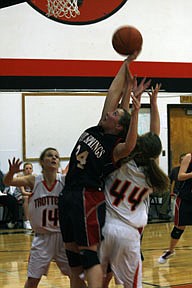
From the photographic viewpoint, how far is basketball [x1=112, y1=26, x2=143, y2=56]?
15.1ft

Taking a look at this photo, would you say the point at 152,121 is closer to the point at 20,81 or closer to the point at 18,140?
the point at 20,81

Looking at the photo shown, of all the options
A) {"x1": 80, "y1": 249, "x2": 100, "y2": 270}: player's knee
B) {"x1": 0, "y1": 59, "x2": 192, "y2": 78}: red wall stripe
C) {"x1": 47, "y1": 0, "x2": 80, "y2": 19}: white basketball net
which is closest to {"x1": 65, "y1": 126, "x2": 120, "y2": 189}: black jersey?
{"x1": 80, "y1": 249, "x2": 100, "y2": 270}: player's knee

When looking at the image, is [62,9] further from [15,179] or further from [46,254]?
[46,254]

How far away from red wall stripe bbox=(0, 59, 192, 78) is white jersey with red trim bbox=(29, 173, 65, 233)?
250 inches

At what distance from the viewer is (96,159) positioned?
405 cm

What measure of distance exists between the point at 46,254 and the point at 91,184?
91cm

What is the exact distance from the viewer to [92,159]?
13.3ft

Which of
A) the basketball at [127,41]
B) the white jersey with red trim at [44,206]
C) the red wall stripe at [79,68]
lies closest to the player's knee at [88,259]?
the white jersey with red trim at [44,206]

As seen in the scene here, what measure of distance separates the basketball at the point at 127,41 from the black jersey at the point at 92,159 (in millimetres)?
792

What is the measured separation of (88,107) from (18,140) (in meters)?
1.52

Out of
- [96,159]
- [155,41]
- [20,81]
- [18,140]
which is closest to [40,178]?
[96,159]

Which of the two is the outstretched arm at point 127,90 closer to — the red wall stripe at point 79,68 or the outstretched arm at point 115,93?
the outstretched arm at point 115,93

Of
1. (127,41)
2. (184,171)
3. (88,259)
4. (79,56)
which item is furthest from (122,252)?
(79,56)

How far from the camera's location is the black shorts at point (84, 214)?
399cm
